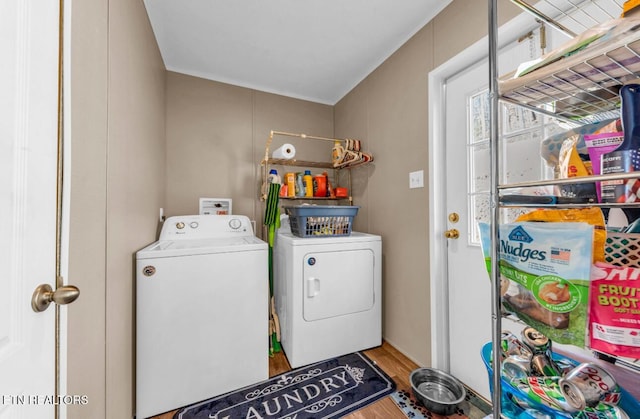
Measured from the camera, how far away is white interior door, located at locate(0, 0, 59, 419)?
1.59ft

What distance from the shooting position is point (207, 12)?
156cm

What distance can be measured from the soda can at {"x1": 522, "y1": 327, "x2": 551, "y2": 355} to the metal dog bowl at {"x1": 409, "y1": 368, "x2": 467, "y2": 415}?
94cm

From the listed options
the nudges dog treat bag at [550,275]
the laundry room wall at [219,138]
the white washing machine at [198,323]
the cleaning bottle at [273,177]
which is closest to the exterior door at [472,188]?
the nudges dog treat bag at [550,275]

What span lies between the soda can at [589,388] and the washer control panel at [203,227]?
6.51 ft

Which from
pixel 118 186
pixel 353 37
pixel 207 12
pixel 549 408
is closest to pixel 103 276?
pixel 118 186

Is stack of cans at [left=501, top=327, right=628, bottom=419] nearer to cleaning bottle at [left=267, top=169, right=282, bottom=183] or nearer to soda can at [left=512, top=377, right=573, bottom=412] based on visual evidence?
soda can at [left=512, top=377, right=573, bottom=412]

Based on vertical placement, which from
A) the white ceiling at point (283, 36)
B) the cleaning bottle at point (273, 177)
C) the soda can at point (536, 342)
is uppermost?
the white ceiling at point (283, 36)

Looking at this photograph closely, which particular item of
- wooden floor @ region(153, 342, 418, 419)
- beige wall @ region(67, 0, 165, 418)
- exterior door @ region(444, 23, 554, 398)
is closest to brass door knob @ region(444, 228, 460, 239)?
exterior door @ region(444, 23, 554, 398)

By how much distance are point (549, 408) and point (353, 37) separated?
215cm

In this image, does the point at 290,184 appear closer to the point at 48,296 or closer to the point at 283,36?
the point at 283,36

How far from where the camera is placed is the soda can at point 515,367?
62 cm

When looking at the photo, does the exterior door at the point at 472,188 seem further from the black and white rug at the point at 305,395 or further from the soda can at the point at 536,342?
the soda can at the point at 536,342

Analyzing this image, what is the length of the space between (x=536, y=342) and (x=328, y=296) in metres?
1.30

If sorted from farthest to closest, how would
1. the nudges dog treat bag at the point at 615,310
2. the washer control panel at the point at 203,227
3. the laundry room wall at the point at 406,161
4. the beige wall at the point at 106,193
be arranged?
1. the washer control panel at the point at 203,227
2. the laundry room wall at the point at 406,161
3. the beige wall at the point at 106,193
4. the nudges dog treat bag at the point at 615,310
